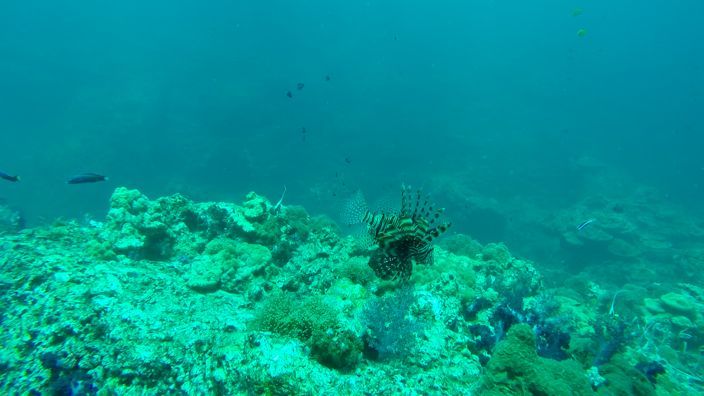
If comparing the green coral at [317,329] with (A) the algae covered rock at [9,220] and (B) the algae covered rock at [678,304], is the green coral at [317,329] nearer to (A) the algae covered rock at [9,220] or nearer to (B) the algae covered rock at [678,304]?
(B) the algae covered rock at [678,304]

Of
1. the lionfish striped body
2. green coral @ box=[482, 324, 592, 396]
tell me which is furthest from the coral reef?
the lionfish striped body

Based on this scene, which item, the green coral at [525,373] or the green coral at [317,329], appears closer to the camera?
the green coral at [317,329]

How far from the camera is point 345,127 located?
39.1 meters

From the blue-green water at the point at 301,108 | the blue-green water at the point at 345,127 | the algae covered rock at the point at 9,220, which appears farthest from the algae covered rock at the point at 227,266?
the blue-green water at the point at 301,108

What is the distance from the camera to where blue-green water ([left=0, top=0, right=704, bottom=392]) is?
71.0 feet

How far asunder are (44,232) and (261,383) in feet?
19.9

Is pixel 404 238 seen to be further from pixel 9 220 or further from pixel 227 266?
pixel 9 220

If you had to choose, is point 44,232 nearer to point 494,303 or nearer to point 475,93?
point 494,303

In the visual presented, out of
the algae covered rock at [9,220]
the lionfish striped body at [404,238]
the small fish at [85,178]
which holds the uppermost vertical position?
the algae covered rock at [9,220]

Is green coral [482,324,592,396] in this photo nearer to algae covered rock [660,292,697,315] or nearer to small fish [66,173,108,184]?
small fish [66,173,108,184]

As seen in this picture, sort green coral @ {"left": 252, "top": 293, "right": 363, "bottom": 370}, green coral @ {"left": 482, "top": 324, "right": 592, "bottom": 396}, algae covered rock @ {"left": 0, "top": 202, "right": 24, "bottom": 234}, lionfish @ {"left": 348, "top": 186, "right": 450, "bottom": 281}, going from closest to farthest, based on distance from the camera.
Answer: green coral @ {"left": 252, "top": 293, "right": 363, "bottom": 370} < green coral @ {"left": 482, "top": 324, "right": 592, "bottom": 396} < lionfish @ {"left": 348, "top": 186, "right": 450, "bottom": 281} < algae covered rock @ {"left": 0, "top": 202, "right": 24, "bottom": 234}

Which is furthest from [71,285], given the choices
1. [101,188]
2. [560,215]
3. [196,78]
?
[196,78]

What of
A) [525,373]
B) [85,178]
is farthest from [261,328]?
[85,178]

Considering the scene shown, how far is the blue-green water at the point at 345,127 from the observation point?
2164 centimetres
